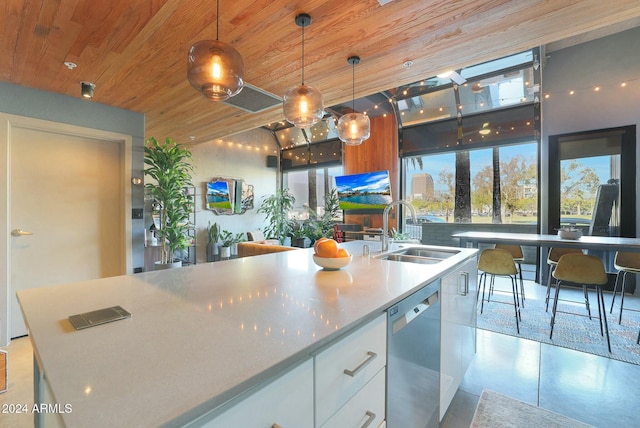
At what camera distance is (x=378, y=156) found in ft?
19.6

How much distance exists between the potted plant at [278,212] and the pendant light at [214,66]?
594 cm

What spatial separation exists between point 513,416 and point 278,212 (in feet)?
20.8

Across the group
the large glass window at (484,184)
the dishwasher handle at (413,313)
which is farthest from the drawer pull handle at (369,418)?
the large glass window at (484,184)

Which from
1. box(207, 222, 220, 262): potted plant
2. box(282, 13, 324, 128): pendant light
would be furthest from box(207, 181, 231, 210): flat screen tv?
box(282, 13, 324, 128): pendant light

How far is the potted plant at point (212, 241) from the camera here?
21.2 ft

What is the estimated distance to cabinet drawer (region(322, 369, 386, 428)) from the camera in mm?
863

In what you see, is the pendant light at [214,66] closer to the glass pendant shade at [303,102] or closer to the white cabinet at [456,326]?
the glass pendant shade at [303,102]

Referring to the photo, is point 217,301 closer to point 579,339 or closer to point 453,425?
point 453,425

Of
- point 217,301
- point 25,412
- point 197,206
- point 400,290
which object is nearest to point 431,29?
point 400,290

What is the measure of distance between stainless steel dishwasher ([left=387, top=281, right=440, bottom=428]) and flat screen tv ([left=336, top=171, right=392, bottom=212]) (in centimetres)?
437

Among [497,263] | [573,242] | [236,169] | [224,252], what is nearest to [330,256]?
[497,263]

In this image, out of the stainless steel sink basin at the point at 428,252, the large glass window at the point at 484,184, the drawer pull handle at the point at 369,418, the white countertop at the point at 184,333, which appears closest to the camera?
the white countertop at the point at 184,333

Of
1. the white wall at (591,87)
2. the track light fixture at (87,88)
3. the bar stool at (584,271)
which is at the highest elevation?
the white wall at (591,87)

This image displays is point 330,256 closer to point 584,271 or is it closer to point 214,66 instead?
point 214,66
